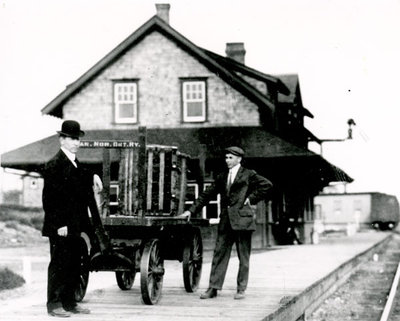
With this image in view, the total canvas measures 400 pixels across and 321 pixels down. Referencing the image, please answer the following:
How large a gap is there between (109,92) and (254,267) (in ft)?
44.2

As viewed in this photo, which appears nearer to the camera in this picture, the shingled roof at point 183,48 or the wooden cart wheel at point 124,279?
the wooden cart wheel at point 124,279

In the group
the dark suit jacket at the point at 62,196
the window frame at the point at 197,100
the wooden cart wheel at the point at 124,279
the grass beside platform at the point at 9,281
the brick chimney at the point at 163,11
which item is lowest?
the grass beside platform at the point at 9,281

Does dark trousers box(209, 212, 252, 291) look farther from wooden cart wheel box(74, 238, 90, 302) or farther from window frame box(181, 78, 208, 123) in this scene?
window frame box(181, 78, 208, 123)

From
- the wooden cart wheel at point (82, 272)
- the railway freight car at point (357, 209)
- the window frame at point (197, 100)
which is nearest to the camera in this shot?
the wooden cart wheel at point (82, 272)

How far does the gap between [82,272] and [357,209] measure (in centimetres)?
5862

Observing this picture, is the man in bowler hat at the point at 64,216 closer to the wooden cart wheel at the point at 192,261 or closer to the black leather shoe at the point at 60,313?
the black leather shoe at the point at 60,313

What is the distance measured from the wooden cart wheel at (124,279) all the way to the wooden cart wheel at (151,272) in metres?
1.07

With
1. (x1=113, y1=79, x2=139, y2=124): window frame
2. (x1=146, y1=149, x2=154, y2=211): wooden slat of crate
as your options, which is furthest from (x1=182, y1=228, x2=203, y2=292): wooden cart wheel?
(x1=113, y1=79, x2=139, y2=124): window frame

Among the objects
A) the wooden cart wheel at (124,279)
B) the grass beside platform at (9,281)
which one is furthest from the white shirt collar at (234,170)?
the grass beside platform at (9,281)

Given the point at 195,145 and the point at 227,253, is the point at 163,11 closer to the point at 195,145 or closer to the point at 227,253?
the point at 195,145

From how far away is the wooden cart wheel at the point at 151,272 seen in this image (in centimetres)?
805

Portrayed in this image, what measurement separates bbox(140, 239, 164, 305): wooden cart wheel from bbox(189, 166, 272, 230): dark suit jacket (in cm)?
74

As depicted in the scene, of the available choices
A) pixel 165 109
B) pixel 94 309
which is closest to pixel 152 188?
pixel 94 309

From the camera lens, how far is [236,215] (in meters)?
8.85
